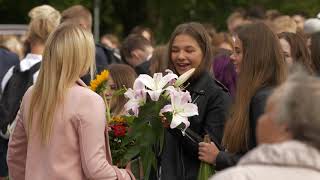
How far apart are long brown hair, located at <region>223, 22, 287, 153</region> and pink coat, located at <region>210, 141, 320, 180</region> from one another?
7.19ft

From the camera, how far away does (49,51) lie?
6.00m

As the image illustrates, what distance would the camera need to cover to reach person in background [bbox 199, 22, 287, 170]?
5910mm

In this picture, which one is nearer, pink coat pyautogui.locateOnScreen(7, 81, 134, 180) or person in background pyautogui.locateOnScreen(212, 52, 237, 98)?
pink coat pyautogui.locateOnScreen(7, 81, 134, 180)

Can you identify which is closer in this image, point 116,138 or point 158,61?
point 116,138

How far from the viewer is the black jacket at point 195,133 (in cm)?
684

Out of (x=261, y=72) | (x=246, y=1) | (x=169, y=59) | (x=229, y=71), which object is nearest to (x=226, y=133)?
(x=261, y=72)

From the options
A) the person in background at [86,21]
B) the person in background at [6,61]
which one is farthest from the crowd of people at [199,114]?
the person in background at [6,61]

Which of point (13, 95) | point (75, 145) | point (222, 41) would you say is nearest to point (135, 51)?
point (222, 41)

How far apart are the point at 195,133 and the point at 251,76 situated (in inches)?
34.9

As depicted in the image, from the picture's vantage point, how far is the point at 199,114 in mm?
6867

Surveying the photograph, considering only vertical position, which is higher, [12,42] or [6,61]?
[6,61]

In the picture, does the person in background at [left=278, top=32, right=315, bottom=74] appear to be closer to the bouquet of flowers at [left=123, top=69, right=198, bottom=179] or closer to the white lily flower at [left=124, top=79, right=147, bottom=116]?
the bouquet of flowers at [left=123, top=69, right=198, bottom=179]

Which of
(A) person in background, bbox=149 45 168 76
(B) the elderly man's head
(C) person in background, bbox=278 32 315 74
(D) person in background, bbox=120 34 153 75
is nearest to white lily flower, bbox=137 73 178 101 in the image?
(C) person in background, bbox=278 32 315 74

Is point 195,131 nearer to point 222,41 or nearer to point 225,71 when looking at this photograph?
point 225,71
